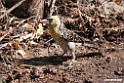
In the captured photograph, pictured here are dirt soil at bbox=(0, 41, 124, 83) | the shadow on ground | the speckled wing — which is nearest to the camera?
dirt soil at bbox=(0, 41, 124, 83)

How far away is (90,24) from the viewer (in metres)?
7.82

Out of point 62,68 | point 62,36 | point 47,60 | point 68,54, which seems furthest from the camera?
point 68,54

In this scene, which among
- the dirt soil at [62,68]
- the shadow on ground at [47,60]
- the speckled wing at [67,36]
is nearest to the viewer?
the dirt soil at [62,68]

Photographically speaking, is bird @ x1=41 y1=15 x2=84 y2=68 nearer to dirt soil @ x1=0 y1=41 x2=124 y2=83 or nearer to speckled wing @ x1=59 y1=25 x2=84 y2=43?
speckled wing @ x1=59 y1=25 x2=84 y2=43

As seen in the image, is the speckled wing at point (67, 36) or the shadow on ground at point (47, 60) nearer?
the speckled wing at point (67, 36)

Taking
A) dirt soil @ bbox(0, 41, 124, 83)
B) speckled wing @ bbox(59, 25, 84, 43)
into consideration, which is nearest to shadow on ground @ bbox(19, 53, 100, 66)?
dirt soil @ bbox(0, 41, 124, 83)

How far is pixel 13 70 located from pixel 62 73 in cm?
85

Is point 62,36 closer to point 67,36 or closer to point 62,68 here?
point 67,36

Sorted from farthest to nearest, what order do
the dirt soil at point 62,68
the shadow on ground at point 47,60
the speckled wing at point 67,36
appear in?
the shadow on ground at point 47,60 → the speckled wing at point 67,36 → the dirt soil at point 62,68

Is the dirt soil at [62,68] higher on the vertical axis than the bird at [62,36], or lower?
lower

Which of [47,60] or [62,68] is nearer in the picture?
[62,68]

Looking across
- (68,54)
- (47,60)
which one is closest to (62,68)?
(47,60)

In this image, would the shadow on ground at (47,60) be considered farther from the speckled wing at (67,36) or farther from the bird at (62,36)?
the speckled wing at (67,36)

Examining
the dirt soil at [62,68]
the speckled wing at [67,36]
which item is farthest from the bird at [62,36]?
the dirt soil at [62,68]
